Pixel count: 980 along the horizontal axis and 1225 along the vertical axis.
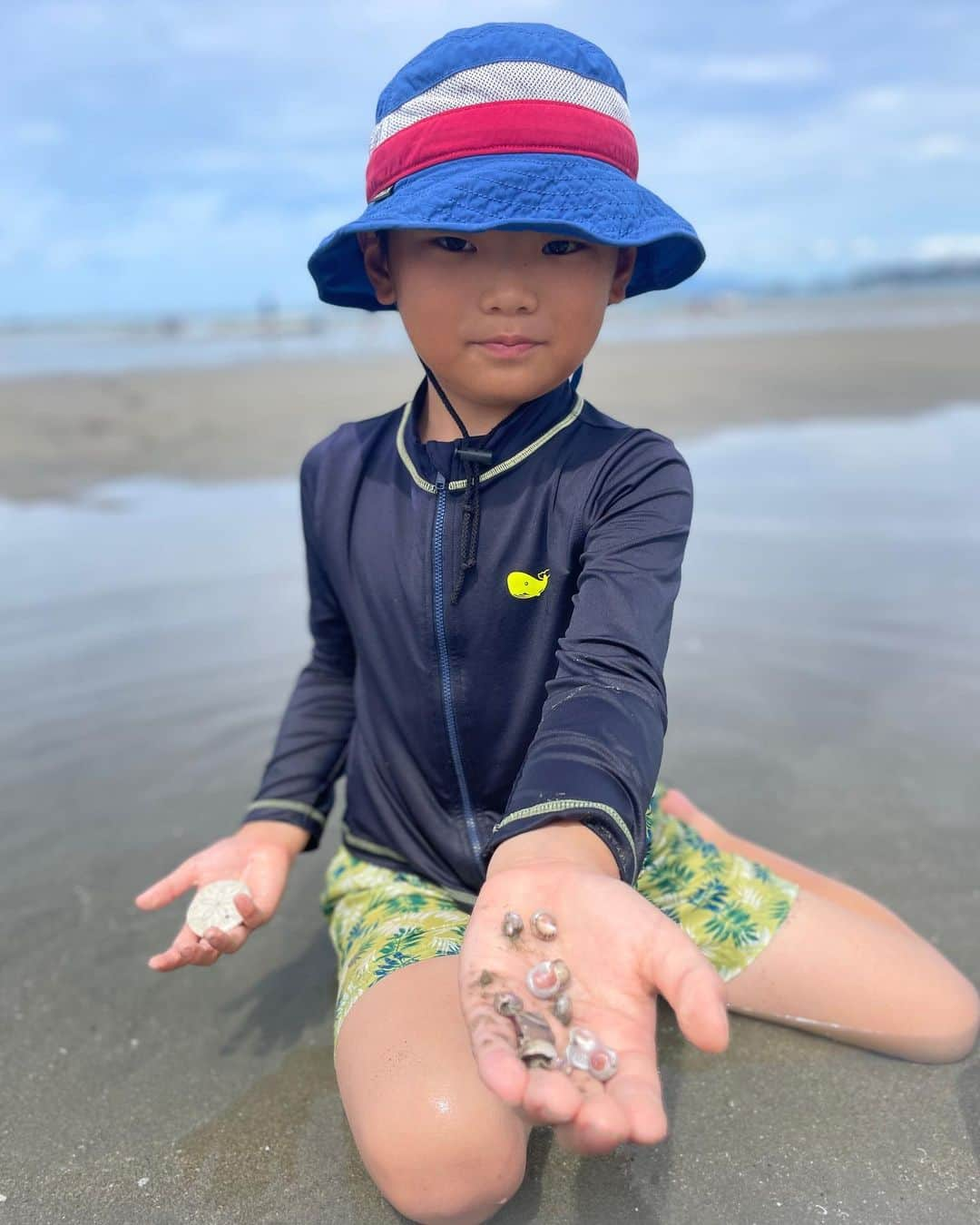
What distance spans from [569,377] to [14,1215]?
172 cm

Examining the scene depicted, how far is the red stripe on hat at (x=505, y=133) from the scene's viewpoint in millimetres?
1864

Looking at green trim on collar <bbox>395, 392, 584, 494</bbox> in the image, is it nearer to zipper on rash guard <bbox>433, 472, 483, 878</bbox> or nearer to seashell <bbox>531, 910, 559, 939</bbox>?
zipper on rash guard <bbox>433, 472, 483, 878</bbox>

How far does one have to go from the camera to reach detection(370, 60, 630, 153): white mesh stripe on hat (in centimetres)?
186

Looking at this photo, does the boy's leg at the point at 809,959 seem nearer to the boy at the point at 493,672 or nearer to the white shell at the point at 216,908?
the boy at the point at 493,672

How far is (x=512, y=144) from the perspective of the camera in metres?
1.87

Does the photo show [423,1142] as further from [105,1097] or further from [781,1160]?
[105,1097]

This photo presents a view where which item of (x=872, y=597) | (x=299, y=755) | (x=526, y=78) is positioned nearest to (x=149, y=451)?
(x=872, y=597)

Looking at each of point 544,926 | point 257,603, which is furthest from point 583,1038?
point 257,603

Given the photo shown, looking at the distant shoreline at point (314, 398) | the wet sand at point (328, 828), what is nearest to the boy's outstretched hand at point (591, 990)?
the wet sand at point (328, 828)

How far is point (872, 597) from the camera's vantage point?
4781 millimetres

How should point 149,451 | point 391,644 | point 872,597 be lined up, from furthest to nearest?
point 149,451, point 872,597, point 391,644

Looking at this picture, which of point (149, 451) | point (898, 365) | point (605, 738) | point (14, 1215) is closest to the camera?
point (605, 738)

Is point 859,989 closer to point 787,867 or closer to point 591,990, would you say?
point 787,867

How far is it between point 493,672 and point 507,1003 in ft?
2.73
